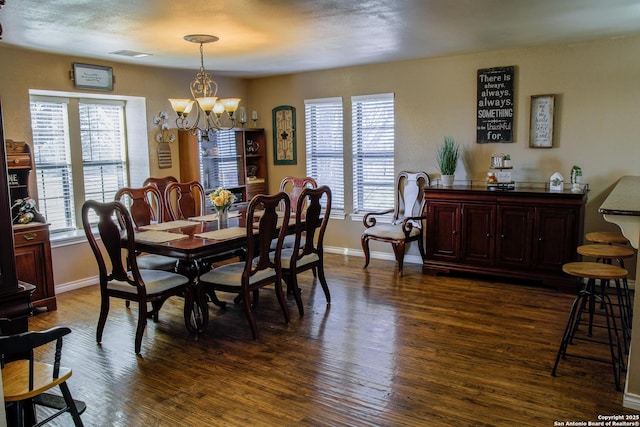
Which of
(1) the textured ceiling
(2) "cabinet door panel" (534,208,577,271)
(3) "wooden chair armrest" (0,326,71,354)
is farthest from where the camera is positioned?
(2) "cabinet door panel" (534,208,577,271)

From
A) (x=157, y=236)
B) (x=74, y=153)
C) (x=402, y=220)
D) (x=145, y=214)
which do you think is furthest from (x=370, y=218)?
(x=74, y=153)

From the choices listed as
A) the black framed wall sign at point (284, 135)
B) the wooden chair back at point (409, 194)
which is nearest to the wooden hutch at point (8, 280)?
the wooden chair back at point (409, 194)

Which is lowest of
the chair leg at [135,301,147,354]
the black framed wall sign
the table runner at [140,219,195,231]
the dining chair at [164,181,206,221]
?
the chair leg at [135,301,147,354]

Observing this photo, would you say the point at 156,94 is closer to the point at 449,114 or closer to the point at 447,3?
the point at 449,114

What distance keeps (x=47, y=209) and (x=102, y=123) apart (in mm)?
1169

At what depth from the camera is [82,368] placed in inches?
135

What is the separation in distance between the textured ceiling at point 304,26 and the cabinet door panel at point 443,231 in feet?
5.43

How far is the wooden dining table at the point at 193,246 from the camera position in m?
3.70

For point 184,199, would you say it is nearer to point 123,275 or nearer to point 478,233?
point 123,275

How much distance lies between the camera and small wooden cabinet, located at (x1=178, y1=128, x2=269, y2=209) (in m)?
6.23

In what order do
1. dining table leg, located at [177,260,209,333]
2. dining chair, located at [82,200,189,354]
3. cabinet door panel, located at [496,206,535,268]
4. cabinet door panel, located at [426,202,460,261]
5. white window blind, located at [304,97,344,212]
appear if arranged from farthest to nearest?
white window blind, located at [304,97,344,212]
cabinet door panel, located at [426,202,460,261]
cabinet door panel, located at [496,206,535,268]
dining table leg, located at [177,260,209,333]
dining chair, located at [82,200,189,354]

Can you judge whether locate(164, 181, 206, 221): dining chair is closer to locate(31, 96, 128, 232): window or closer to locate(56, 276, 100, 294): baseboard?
locate(31, 96, 128, 232): window

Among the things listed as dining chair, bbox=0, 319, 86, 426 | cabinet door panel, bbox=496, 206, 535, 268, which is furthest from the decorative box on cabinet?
cabinet door panel, bbox=496, 206, 535, 268

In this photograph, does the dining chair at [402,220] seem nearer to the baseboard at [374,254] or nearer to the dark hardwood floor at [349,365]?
the baseboard at [374,254]
